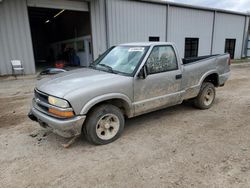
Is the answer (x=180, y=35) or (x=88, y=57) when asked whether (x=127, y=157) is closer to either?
(x=88, y=57)

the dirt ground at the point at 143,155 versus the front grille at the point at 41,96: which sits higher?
the front grille at the point at 41,96

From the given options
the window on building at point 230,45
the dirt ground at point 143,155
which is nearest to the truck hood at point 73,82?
the dirt ground at point 143,155

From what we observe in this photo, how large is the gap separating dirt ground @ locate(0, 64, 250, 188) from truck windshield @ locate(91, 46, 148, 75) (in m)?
1.28

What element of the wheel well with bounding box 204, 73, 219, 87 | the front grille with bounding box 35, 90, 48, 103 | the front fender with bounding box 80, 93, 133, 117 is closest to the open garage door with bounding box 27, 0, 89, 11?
the front grille with bounding box 35, 90, 48, 103

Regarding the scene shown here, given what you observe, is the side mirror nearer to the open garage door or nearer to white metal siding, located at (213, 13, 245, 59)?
the open garage door

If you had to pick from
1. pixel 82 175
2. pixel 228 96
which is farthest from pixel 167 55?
pixel 228 96

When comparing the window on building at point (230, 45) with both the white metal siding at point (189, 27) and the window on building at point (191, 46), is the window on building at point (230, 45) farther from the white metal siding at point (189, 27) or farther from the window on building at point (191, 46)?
the window on building at point (191, 46)

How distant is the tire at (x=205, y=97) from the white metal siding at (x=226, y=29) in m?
16.7

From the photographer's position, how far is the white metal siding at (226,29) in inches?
757

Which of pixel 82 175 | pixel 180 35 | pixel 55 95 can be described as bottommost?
pixel 82 175

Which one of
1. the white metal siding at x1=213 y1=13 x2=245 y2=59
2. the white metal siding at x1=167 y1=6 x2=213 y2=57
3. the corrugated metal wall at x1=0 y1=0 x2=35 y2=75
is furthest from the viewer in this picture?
the white metal siding at x1=213 y1=13 x2=245 y2=59

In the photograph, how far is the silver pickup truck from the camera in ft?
9.82

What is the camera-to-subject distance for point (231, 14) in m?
19.8

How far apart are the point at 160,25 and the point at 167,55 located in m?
12.8
